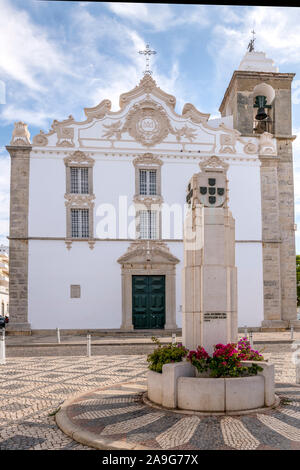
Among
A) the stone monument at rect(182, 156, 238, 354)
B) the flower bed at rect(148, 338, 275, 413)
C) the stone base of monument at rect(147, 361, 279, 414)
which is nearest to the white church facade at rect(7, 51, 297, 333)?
the stone monument at rect(182, 156, 238, 354)

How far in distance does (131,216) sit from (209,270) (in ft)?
44.7

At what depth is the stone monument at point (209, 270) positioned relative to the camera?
7.15 meters

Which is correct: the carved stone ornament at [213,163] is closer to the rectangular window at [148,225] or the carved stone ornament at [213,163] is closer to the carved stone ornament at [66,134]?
the rectangular window at [148,225]

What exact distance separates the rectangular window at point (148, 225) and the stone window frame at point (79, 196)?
237 centimetres

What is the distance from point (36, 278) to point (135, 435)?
50.3 feet

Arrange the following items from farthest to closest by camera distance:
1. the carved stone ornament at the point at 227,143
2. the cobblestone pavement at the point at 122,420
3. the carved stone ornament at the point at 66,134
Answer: the carved stone ornament at the point at 227,143 < the carved stone ornament at the point at 66,134 < the cobblestone pavement at the point at 122,420

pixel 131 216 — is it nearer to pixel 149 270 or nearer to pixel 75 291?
pixel 149 270

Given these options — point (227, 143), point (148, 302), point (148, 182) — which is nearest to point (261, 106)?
point (227, 143)

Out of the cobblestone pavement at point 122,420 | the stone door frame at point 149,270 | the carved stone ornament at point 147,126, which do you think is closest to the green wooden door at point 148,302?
the stone door frame at point 149,270

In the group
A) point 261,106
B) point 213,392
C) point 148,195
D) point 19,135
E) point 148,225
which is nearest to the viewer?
point 213,392

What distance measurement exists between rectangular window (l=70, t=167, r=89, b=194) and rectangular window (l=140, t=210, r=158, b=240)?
2.98 metres

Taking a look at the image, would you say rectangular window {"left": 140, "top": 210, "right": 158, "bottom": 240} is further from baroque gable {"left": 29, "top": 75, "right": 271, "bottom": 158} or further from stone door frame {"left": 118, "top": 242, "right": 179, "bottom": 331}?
baroque gable {"left": 29, "top": 75, "right": 271, "bottom": 158}

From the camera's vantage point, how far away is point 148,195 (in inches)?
824

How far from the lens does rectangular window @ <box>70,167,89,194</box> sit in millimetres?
20641
